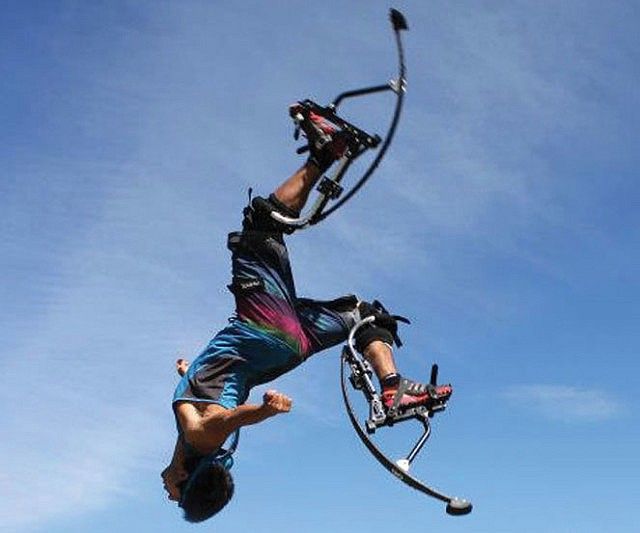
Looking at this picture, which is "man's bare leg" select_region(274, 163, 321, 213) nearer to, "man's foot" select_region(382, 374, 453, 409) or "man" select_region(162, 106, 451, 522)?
"man" select_region(162, 106, 451, 522)

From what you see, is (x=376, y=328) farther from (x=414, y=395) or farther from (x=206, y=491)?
(x=206, y=491)

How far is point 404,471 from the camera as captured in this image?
994 centimetres

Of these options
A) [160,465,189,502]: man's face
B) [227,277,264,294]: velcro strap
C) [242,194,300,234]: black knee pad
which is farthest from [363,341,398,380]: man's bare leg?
[160,465,189,502]: man's face

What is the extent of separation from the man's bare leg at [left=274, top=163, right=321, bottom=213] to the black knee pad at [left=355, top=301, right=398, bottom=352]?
157 cm

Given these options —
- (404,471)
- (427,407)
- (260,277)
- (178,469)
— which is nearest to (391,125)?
(260,277)

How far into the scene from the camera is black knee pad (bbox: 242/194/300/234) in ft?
33.9

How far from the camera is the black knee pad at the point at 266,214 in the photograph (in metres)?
10.3

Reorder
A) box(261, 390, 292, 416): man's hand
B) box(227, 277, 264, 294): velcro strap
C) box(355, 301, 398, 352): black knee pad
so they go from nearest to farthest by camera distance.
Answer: box(261, 390, 292, 416): man's hand < box(227, 277, 264, 294): velcro strap < box(355, 301, 398, 352): black knee pad

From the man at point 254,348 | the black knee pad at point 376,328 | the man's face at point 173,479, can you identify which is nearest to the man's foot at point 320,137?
the man at point 254,348

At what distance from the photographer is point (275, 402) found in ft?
28.9

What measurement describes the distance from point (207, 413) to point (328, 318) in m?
1.82

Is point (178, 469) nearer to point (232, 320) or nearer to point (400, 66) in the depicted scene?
point (232, 320)

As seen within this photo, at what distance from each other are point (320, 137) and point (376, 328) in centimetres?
231

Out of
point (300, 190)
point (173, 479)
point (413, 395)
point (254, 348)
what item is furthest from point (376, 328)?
point (173, 479)
